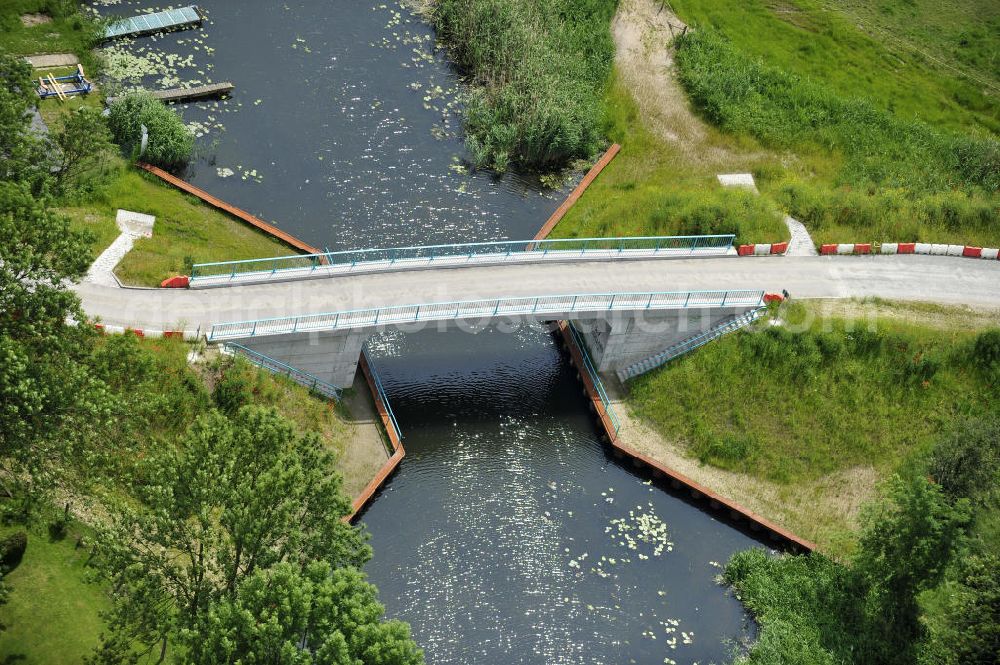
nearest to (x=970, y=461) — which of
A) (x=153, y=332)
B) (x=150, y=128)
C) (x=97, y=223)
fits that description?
(x=153, y=332)

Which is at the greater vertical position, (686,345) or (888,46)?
(888,46)

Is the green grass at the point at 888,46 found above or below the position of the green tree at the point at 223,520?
below

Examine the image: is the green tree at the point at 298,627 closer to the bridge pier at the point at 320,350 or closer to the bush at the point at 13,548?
the bush at the point at 13,548

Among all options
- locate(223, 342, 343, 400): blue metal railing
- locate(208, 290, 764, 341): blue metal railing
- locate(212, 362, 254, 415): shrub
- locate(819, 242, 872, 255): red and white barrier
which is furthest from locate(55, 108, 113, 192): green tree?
locate(819, 242, 872, 255): red and white barrier

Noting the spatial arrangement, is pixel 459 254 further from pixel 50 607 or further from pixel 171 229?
pixel 50 607

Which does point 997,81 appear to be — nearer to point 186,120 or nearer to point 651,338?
point 651,338

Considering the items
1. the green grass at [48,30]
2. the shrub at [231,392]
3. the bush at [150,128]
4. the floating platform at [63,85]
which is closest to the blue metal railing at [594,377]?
the shrub at [231,392]
